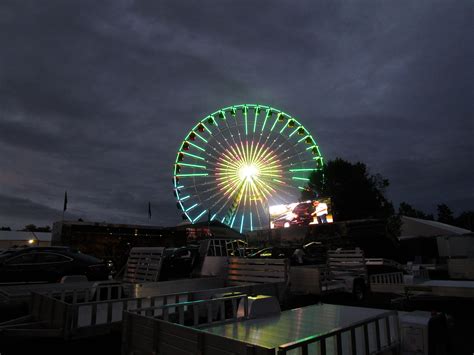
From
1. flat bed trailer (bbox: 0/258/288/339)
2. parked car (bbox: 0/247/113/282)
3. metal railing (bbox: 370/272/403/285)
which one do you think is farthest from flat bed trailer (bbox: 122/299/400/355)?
parked car (bbox: 0/247/113/282)

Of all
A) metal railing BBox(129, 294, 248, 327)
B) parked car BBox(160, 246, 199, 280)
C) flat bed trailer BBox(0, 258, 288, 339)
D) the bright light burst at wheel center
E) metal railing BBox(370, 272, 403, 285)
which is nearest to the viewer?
metal railing BBox(129, 294, 248, 327)

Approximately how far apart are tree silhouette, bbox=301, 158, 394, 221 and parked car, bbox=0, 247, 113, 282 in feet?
112

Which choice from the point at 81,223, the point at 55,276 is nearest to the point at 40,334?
the point at 55,276

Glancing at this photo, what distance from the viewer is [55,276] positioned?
33.8 feet

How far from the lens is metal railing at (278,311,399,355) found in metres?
2.15

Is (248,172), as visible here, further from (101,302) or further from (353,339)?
(353,339)

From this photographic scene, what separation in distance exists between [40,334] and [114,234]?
35.7 metres

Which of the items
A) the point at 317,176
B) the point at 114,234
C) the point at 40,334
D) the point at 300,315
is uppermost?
the point at 317,176

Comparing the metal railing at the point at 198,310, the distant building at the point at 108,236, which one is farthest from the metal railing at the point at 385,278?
the distant building at the point at 108,236

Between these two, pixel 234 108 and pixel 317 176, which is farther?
pixel 317 176

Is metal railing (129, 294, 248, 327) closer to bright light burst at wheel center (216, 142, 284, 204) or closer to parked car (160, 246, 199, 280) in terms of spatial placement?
parked car (160, 246, 199, 280)

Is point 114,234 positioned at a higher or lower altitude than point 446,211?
lower

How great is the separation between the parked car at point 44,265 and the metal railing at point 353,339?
9682 millimetres

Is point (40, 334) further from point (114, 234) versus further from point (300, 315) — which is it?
point (114, 234)
